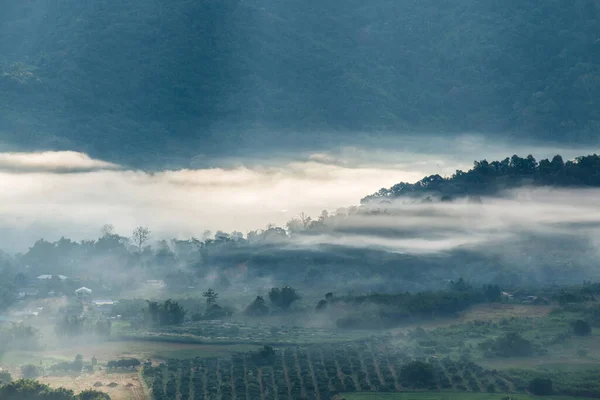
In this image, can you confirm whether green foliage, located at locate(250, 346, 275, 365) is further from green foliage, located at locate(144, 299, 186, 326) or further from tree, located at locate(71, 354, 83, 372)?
green foliage, located at locate(144, 299, 186, 326)

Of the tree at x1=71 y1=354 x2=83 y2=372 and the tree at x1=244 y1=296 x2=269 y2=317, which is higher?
the tree at x1=244 y1=296 x2=269 y2=317

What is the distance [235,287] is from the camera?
199 m

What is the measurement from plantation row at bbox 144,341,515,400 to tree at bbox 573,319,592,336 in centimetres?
1553


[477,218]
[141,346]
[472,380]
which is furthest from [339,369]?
[477,218]

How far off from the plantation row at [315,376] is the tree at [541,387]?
1881 mm

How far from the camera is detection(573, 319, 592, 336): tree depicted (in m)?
150

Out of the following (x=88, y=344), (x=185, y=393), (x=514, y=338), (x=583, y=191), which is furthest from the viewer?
(x=583, y=191)

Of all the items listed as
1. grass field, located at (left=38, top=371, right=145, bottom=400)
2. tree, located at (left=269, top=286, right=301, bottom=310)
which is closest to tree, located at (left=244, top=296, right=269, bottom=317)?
tree, located at (left=269, top=286, right=301, bottom=310)

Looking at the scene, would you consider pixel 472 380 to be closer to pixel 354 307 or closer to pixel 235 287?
pixel 354 307

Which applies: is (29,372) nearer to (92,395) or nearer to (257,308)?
(92,395)

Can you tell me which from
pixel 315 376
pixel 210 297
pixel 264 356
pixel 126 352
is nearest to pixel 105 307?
pixel 210 297

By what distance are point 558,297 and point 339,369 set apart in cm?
3516

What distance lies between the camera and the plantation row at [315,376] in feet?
436

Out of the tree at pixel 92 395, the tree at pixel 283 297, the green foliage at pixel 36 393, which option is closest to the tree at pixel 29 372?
the green foliage at pixel 36 393
